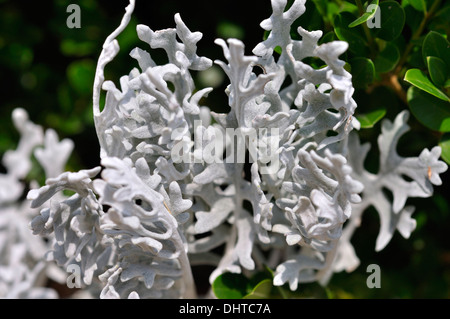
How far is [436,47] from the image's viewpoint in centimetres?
88

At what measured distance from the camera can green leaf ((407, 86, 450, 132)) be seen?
35.9 inches

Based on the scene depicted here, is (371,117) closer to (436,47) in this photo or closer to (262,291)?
(436,47)

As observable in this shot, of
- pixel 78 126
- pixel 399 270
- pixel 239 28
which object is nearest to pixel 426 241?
pixel 399 270

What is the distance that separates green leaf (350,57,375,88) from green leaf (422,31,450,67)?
0.32 ft

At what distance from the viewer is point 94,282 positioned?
999 mm

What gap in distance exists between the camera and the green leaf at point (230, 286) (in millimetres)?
932

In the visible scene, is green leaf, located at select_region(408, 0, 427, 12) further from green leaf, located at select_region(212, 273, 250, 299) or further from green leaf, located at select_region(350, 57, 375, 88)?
green leaf, located at select_region(212, 273, 250, 299)

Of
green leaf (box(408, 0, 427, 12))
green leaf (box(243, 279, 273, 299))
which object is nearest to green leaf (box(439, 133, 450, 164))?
green leaf (box(408, 0, 427, 12))

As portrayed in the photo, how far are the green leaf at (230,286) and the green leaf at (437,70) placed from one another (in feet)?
1.64

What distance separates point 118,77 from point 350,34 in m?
0.59

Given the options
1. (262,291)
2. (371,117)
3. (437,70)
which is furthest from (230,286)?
(437,70)

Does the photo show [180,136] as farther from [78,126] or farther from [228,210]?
[78,126]

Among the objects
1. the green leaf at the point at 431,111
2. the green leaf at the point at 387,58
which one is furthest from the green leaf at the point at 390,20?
the green leaf at the point at 431,111

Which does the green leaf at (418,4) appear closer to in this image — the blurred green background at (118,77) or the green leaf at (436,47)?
the green leaf at (436,47)
